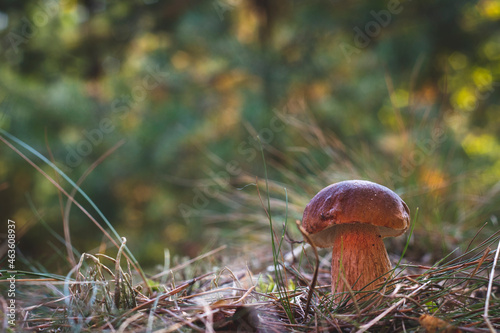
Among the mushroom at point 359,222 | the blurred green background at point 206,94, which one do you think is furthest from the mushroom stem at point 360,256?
the blurred green background at point 206,94

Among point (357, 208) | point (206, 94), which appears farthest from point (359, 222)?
point (206, 94)

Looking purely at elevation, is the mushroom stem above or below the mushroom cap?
below

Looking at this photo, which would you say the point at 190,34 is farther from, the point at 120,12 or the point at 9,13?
the point at 9,13

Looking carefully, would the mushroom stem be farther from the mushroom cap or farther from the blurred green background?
the blurred green background

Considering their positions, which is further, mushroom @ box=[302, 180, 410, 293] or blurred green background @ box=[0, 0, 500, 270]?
blurred green background @ box=[0, 0, 500, 270]

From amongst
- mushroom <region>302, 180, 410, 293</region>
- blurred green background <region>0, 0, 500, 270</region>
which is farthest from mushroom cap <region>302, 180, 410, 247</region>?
blurred green background <region>0, 0, 500, 270</region>

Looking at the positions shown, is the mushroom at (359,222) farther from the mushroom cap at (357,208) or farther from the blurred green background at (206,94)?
the blurred green background at (206,94)

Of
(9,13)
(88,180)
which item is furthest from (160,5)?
(88,180)
